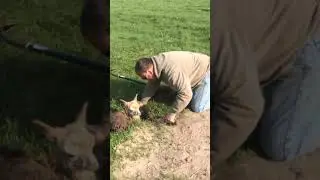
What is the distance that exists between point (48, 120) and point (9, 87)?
0.20m

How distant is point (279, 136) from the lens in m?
2.50

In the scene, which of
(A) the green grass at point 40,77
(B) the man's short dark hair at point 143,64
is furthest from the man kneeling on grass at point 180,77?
(A) the green grass at point 40,77

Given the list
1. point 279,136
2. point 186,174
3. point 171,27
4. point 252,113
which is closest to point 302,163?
point 279,136

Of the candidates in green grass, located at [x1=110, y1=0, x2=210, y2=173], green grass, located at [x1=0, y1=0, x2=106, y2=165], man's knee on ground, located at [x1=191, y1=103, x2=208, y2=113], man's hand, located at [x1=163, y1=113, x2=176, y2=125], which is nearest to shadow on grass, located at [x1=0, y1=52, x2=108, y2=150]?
green grass, located at [x1=0, y1=0, x2=106, y2=165]

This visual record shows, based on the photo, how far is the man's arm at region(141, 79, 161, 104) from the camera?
2334 millimetres

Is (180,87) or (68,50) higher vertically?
(68,50)

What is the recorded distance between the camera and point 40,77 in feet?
7.86

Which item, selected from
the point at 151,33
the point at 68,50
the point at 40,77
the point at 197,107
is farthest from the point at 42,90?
the point at 197,107

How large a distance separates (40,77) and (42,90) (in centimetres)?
5

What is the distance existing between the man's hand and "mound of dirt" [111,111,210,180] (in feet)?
0.06

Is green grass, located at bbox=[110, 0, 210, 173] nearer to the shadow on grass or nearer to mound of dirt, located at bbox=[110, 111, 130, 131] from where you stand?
mound of dirt, located at bbox=[110, 111, 130, 131]

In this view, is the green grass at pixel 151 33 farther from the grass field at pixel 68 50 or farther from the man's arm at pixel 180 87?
the man's arm at pixel 180 87

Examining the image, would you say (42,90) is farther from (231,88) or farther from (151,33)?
(231,88)

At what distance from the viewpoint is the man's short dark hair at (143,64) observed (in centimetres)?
231
